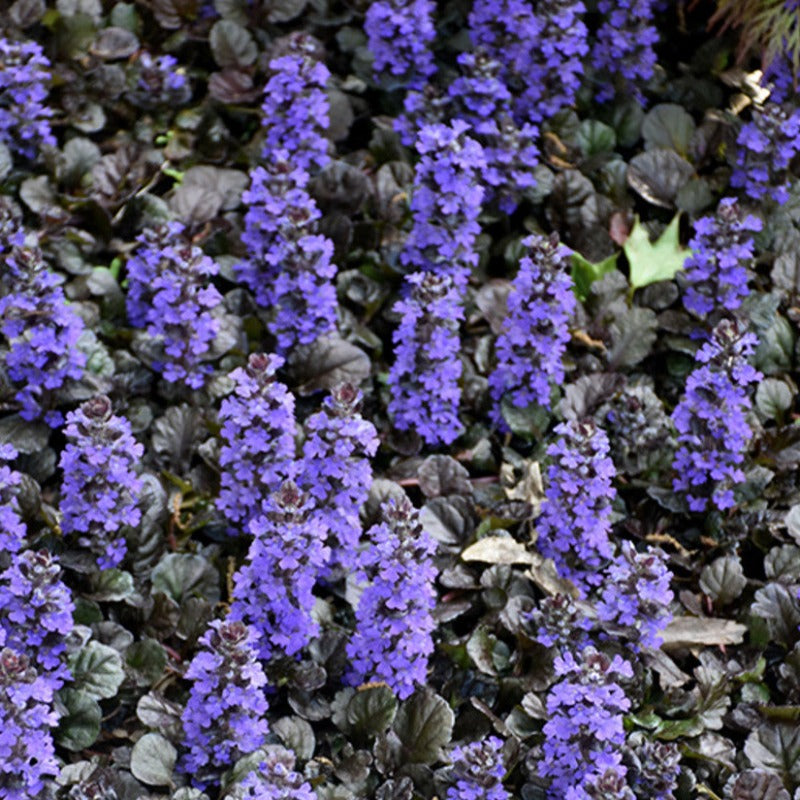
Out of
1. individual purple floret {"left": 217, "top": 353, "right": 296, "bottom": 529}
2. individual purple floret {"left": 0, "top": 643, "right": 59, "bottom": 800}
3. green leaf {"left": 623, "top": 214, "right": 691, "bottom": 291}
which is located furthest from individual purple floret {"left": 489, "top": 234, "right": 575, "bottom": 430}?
individual purple floret {"left": 0, "top": 643, "right": 59, "bottom": 800}

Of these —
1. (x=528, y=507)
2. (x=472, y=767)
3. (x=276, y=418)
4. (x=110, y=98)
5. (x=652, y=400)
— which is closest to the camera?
(x=472, y=767)

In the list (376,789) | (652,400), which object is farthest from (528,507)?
(376,789)

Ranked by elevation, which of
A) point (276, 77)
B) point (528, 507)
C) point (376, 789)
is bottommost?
point (376, 789)

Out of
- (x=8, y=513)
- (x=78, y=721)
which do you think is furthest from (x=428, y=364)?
(x=78, y=721)

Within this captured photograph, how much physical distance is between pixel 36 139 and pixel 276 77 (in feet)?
3.74

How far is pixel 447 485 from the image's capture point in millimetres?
5719

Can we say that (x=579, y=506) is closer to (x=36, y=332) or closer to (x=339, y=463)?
(x=339, y=463)

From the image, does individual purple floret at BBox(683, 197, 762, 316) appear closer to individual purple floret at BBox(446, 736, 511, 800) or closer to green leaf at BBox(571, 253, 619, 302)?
green leaf at BBox(571, 253, 619, 302)

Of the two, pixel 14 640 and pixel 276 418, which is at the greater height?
pixel 276 418

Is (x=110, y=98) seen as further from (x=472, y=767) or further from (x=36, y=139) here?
(x=472, y=767)

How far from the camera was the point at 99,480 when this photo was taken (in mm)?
5168

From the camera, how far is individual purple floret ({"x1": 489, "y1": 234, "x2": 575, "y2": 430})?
223 inches

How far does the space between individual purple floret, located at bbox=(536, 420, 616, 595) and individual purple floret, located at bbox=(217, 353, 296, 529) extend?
94 cm

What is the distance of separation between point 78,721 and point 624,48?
Answer: 402cm
